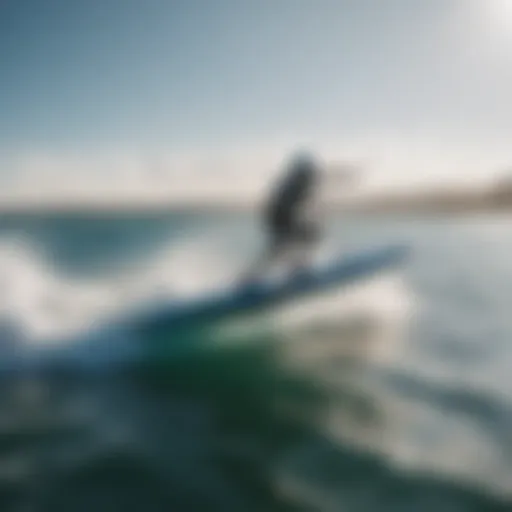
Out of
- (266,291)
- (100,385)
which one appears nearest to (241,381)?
(266,291)

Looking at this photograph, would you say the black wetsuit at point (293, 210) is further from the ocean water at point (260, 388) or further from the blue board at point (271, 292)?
the blue board at point (271, 292)

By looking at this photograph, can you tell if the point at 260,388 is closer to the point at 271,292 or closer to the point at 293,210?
the point at 271,292

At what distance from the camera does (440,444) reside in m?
2.45

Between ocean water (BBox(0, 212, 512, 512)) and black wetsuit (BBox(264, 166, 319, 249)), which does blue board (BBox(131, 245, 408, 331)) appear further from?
black wetsuit (BBox(264, 166, 319, 249))

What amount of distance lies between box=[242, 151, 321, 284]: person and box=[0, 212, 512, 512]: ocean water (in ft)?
0.32

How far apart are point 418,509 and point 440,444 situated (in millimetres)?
417

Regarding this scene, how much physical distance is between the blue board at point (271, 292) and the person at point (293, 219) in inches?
3.5

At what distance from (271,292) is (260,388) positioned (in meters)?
0.55

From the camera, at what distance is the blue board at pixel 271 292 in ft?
9.80

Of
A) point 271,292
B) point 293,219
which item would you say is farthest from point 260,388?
point 293,219

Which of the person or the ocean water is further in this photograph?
the person

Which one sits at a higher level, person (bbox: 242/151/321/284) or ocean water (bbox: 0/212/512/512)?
person (bbox: 242/151/321/284)

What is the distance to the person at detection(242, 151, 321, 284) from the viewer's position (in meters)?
3.01

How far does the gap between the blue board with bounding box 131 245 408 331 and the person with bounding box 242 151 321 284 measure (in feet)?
0.30
